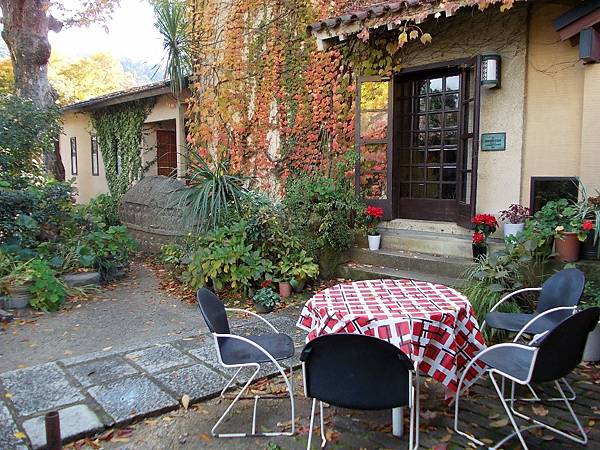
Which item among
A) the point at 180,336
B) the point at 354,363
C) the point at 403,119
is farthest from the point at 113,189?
the point at 354,363

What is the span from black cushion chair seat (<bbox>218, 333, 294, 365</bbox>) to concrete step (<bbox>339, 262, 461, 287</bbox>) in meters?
A: 2.86

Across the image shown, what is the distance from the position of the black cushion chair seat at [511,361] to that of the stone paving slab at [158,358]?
2.29 meters

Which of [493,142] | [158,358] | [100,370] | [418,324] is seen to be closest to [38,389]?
[100,370]

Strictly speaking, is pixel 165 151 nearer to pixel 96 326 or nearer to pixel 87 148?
pixel 87 148

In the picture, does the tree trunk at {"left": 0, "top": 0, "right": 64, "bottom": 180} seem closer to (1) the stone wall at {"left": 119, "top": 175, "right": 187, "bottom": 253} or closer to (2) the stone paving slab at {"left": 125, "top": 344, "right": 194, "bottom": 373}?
(1) the stone wall at {"left": 119, "top": 175, "right": 187, "bottom": 253}

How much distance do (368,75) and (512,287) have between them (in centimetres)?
402

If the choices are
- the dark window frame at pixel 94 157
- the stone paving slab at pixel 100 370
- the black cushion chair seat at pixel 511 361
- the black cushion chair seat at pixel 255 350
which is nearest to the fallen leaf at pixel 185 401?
the black cushion chair seat at pixel 255 350

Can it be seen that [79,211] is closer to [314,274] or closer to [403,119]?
[314,274]

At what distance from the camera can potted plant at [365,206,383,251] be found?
6.75 m

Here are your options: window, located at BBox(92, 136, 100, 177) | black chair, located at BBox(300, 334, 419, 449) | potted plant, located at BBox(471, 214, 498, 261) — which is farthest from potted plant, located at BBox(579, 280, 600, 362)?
window, located at BBox(92, 136, 100, 177)

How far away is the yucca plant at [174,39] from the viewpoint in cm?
922

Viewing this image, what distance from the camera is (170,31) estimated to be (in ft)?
30.4

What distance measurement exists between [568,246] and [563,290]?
1494mm

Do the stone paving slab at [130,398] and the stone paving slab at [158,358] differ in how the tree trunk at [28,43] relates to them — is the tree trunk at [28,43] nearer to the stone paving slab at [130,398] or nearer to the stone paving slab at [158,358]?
the stone paving slab at [158,358]
